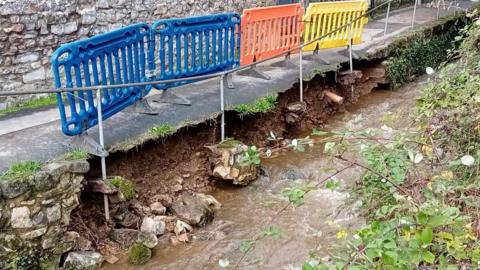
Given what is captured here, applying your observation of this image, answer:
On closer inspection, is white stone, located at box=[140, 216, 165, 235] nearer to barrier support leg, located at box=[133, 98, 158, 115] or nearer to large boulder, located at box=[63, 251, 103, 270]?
large boulder, located at box=[63, 251, 103, 270]

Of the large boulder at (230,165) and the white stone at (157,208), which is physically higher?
the large boulder at (230,165)

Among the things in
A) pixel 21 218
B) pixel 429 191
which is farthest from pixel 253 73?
pixel 429 191

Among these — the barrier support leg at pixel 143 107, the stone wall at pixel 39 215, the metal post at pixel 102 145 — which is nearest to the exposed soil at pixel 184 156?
the metal post at pixel 102 145

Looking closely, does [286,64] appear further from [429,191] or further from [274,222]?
[429,191]

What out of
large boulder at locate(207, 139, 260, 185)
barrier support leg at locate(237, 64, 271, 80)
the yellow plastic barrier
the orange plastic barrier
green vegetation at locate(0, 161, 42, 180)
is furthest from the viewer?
the yellow plastic barrier

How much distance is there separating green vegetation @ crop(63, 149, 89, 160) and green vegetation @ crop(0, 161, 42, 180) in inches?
10.2

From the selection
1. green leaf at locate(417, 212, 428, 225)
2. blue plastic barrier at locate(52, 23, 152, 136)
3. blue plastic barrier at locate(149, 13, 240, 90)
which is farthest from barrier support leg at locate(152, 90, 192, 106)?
green leaf at locate(417, 212, 428, 225)

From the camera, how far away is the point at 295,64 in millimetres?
8414

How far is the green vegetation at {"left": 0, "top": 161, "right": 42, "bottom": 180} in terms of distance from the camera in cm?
406

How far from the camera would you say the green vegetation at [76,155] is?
4.53 metres

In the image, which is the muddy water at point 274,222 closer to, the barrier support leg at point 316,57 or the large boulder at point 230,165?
the large boulder at point 230,165

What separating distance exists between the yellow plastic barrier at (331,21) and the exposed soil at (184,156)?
31.4 inches

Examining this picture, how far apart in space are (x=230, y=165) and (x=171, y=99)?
1267 mm

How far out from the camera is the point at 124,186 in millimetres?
4828
